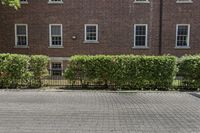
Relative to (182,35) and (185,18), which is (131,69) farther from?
(185,18)

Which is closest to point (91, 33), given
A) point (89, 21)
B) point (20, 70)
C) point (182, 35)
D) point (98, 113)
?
point (89, 21)

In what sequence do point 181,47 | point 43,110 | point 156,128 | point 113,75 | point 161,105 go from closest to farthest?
point 156,128 < point 43,110 < point 161,105 < point 113,75 < point 181,47

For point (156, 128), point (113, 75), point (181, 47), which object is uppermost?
point (181, 47)

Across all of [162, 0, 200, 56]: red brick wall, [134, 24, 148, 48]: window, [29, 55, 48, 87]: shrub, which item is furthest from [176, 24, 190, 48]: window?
[29, 55, 48, 87]: shrub

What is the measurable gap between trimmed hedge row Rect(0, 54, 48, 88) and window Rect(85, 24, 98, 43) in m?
8.47

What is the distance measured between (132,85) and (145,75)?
90 centimetres

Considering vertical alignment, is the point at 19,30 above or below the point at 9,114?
above

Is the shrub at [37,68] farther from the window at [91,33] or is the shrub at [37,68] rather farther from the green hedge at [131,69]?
the window at [91,33]

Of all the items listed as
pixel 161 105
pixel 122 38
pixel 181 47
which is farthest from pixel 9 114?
pixel 181 47

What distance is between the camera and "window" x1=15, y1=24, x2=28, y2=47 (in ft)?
76.8

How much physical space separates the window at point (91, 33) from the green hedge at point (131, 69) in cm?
864

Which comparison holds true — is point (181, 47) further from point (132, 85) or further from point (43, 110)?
point (43, 110)

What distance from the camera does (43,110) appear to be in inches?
372

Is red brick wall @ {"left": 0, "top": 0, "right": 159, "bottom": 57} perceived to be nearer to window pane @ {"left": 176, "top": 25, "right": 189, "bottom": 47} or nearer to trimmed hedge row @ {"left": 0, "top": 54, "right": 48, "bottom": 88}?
window pane @ {"left": 176, "top": 25, "right": 189, "bottom": 47}
